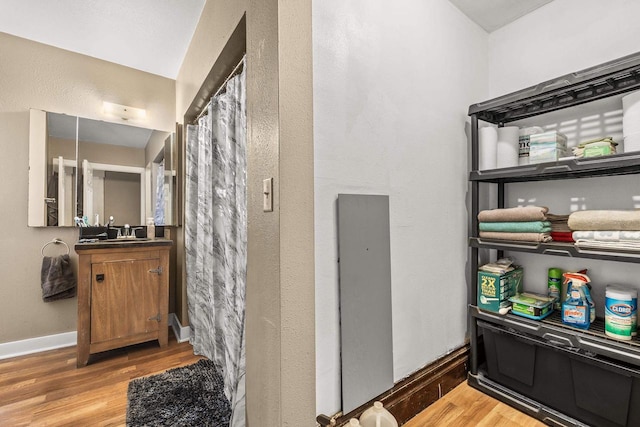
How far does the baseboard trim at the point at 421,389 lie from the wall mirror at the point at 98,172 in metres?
2.40

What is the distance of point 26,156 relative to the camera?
2312 millimetres

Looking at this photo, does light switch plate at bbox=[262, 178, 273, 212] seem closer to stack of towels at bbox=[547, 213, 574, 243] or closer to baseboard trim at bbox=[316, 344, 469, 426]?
baseboard trim at bbox=[316, 344, 469, 426]

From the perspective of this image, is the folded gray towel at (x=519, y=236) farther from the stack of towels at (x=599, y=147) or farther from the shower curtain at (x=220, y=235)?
the shower curtain at (x=220, y=235)

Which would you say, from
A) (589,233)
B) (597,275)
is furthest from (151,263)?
(597,275)

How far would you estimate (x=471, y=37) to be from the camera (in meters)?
1.82

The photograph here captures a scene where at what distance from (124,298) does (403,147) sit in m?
2.38

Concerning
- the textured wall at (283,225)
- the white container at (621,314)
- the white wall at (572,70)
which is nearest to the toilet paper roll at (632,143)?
the white wall at (572,70)

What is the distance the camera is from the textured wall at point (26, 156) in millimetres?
2250

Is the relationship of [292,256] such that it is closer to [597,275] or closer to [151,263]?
[597,275]

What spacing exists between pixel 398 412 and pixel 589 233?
3.96 feet

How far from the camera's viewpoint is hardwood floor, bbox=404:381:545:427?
1.34 metres

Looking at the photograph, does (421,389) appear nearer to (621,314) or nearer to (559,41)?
(621,314)

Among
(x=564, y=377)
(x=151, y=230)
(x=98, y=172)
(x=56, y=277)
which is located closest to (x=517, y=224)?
(x=564, y=377)

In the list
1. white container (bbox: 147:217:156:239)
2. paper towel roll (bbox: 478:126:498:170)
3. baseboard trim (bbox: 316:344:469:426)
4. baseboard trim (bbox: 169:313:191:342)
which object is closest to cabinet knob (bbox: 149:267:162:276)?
white container (bbox: 147:217:156:239)
